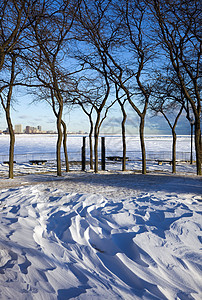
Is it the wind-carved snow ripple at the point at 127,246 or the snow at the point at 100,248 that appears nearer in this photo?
the snow at the point at 100,248

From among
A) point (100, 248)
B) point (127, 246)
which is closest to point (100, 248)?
point (100, 248)

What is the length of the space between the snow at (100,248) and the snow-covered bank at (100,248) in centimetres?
1

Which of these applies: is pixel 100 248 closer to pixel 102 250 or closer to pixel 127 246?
pixel 102 250

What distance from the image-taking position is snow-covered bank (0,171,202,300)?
3070 millimetres

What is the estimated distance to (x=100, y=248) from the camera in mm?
4125

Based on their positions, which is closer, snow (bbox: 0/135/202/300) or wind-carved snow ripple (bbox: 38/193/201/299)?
snow (bbox: 0/135/202/300)

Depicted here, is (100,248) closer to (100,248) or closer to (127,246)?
(100,248)

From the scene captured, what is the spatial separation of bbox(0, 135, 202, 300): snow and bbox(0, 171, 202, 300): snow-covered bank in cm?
1

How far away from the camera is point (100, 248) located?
162 inches

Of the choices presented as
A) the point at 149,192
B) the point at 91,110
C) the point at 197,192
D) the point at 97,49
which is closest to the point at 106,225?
the point at 149,192

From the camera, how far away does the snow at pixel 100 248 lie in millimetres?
3066

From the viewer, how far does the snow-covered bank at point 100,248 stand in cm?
307

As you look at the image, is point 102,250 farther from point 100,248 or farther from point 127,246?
point 127,246

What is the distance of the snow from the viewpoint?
307 cm
